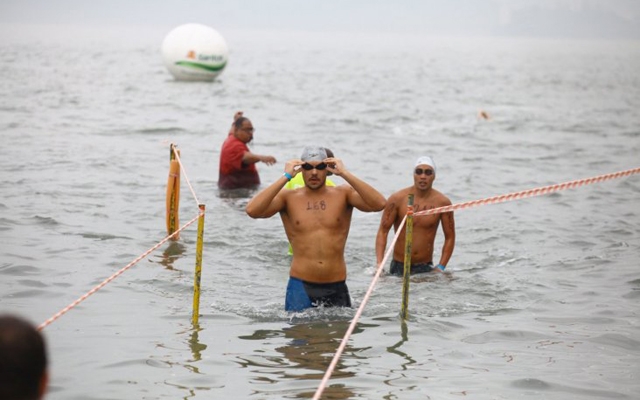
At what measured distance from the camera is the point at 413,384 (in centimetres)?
703

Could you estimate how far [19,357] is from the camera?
2.79 m

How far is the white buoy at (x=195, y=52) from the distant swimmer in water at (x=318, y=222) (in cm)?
2293

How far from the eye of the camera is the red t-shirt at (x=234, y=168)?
14133mm

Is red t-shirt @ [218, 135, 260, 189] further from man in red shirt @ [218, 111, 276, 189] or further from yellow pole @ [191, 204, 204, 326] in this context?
yellow pole @ [191, 204, 204, 326]

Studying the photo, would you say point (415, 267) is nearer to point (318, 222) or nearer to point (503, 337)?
point (503, 337)

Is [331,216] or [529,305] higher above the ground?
[331,216]

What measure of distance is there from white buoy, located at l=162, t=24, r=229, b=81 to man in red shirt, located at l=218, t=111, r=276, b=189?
642 inches

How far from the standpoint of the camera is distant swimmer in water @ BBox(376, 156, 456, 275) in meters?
9.80

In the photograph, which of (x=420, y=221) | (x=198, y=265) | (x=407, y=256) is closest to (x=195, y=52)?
(x=420, y=221)

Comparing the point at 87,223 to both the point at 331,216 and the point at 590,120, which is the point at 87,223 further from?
the point at 590,120

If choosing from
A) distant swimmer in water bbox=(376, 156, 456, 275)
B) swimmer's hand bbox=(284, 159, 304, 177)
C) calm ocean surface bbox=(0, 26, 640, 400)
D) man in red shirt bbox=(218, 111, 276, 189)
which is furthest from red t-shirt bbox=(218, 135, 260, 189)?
swimmer's hand bbox=(284, 159, 304, 177)

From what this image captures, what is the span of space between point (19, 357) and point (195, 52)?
28896 mm

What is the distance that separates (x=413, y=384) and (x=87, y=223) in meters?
7.07

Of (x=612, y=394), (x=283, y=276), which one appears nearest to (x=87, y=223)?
(x=283, y=276)
